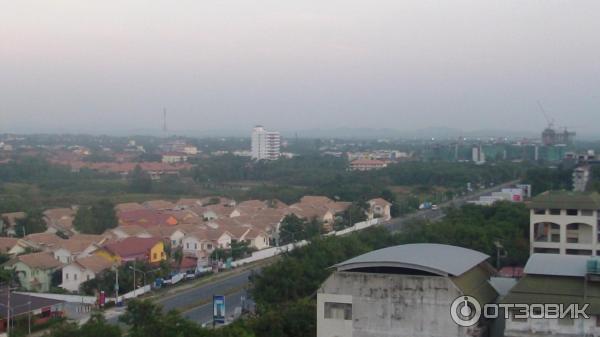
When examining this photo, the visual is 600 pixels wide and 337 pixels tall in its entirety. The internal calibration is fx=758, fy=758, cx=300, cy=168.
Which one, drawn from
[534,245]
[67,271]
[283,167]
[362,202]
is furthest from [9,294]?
[283,167]

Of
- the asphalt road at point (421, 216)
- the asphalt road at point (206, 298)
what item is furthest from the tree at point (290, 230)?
the asphalt road at point (206, 298)

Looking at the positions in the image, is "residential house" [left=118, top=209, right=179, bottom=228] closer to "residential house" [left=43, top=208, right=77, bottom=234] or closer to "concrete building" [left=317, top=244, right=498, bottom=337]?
"residential house" [left=43, top=208, right=77, bottom=234]

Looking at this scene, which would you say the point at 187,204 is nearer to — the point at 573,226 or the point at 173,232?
the point at 173,232

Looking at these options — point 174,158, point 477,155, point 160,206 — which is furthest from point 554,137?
point 160,206

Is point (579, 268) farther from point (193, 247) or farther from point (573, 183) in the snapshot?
point (573, 183)

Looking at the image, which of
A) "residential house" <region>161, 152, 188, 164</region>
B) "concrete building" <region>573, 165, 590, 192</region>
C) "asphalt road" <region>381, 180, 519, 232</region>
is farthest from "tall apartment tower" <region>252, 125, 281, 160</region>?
"concrete building" <region>573, 165, 590, 192</region>
